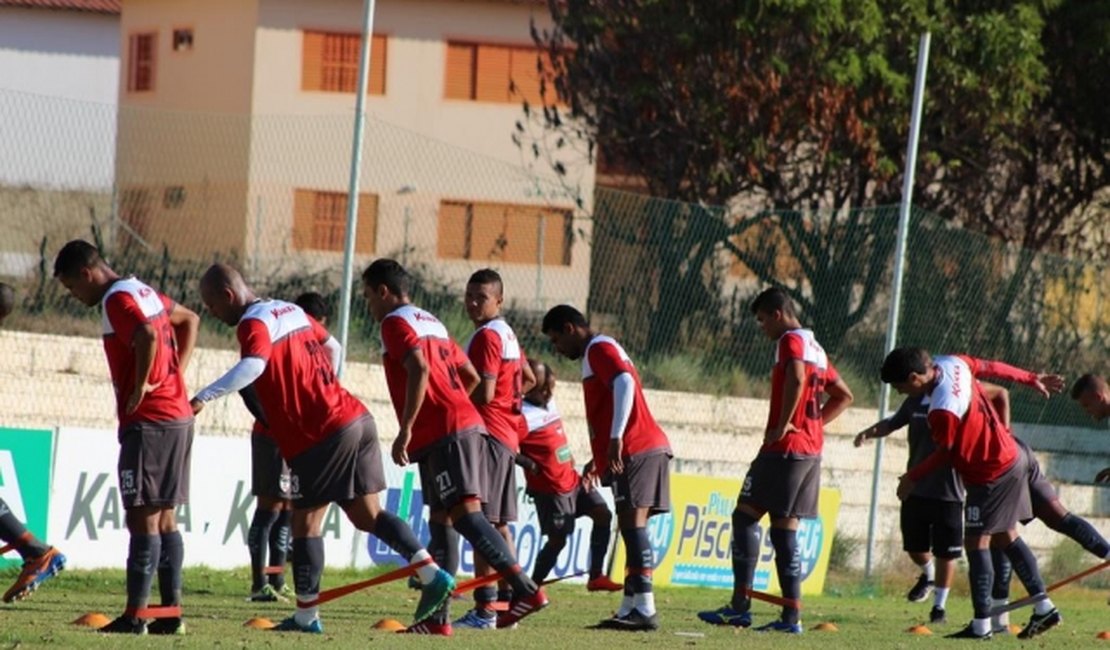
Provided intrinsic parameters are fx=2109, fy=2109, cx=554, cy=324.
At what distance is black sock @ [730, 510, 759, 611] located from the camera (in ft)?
44.8

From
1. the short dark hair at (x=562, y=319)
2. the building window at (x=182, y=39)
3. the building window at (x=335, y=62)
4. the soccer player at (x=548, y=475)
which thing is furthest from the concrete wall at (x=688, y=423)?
the building window at (x=182, y=39)

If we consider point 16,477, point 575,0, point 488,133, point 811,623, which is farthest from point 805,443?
point 488,133

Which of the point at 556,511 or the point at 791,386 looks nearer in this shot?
the point at 791,386

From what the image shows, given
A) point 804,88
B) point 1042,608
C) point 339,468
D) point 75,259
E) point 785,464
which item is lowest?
point 1042,608

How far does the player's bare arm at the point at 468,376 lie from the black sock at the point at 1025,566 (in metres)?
4.11

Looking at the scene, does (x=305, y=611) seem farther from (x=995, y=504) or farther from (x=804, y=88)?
(x=804, y=88)

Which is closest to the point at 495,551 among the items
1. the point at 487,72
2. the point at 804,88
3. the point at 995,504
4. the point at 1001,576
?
the point at 995,504

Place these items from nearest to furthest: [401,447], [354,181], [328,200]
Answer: [401,447]
[354,181]
[328,200]

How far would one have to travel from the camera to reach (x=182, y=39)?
4522 cm

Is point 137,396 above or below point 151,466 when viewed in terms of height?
above

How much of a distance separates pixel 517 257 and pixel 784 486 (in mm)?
6164

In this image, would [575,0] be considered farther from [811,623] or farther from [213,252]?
[811,623]

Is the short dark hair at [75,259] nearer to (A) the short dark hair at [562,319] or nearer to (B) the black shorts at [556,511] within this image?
(A) the short dark hair at [562,319]

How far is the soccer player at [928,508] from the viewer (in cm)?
1485
